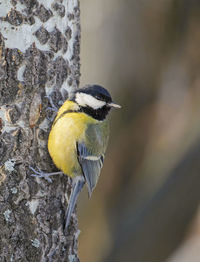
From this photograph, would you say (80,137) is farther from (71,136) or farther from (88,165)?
(88,165)

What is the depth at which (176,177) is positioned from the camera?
6.42m

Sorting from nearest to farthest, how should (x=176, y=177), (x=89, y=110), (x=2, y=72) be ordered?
(x=2, y=72) → (x=89, y=110) → (x=176, y=177)

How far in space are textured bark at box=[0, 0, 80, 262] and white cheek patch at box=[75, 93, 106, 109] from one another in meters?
0.18

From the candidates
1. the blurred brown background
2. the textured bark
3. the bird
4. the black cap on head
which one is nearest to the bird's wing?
the bird

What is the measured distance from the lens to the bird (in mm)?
3498

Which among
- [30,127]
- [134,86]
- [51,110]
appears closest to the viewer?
[30,127]

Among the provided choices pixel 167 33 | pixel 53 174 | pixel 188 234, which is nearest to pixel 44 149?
pixel 53 174

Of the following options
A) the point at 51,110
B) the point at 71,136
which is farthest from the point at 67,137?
the point at 51,110

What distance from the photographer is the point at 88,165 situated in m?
3.72

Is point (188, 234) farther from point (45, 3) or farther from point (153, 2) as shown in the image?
point (45, 3)

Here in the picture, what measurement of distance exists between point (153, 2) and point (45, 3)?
4.37 metres

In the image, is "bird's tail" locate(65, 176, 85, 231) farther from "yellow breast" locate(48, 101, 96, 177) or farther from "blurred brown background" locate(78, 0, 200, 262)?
"blurred brown background" locate(78, 0, 200, 262)

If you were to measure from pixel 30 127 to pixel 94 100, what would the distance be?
0.62 metres

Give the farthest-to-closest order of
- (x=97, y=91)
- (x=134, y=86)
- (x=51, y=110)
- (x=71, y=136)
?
(x=134, y=86)
(x=97, y=91)
(x=71, y=136)
(x=51, y=110)
